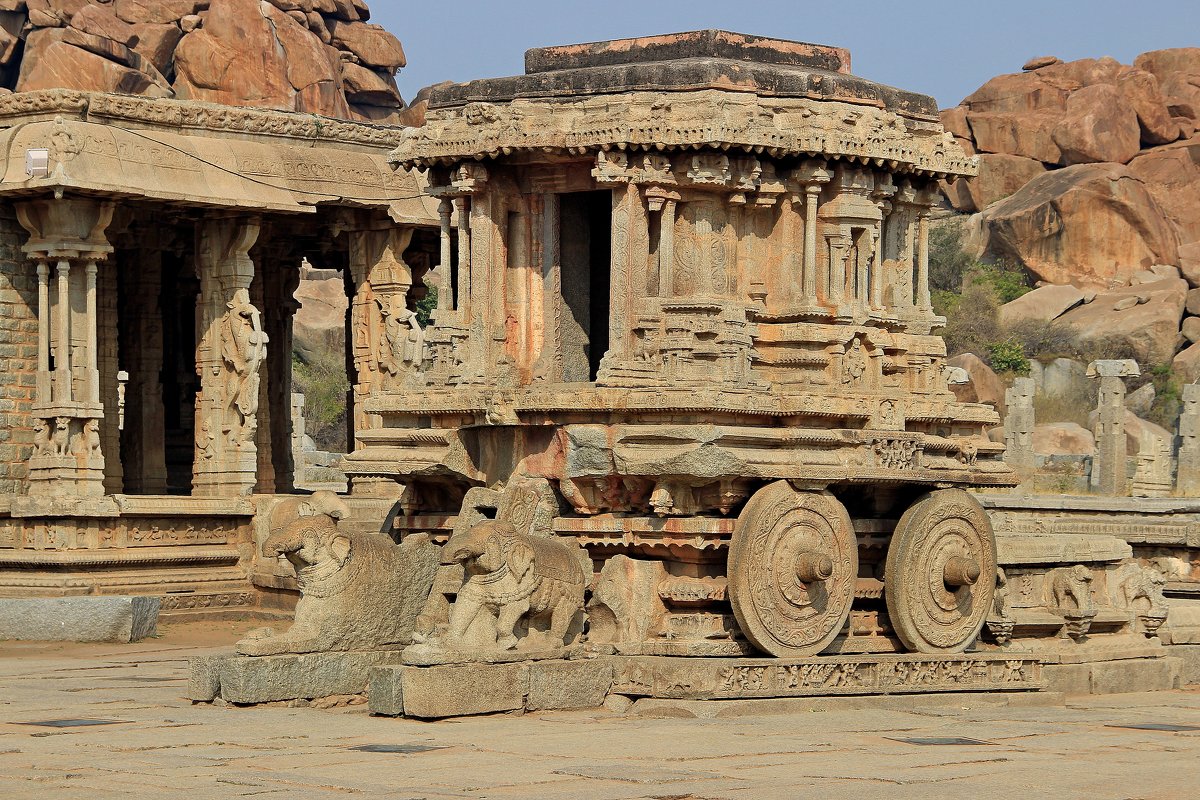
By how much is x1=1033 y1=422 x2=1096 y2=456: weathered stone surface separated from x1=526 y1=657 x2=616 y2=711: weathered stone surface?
35162mm

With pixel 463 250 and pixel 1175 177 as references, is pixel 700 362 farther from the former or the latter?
pixel 1175 177

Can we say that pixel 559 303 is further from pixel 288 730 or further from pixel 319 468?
pixel 319 468

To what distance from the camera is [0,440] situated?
2161cm

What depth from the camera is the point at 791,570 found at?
13.7m

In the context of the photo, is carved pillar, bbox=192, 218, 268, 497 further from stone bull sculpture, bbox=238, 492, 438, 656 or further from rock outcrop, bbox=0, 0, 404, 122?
rock outcrop, bbox=0, 0, 404, 122

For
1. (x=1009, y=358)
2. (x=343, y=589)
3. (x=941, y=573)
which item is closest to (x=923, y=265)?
(x=941, y=573)

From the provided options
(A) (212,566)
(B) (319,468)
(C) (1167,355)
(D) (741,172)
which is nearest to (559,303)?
(D) (741,172)

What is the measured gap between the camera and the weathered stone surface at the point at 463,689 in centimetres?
1238

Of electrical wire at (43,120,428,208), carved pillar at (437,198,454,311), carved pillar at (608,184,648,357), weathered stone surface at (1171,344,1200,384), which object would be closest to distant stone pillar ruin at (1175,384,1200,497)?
weathered stone surface at (1171,344,1200,384)

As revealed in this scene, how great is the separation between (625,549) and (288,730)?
3.22m

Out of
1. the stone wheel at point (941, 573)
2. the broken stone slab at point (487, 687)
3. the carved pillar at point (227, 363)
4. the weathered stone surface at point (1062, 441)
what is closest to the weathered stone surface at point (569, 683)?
the broken stone slab at point (487, 687)

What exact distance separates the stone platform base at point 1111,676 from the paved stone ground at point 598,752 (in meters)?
1.00

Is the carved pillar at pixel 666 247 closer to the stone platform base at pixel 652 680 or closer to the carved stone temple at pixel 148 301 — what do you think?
the stone platform base at pixel 652 680

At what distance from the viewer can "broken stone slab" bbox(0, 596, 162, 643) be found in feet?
61.9
